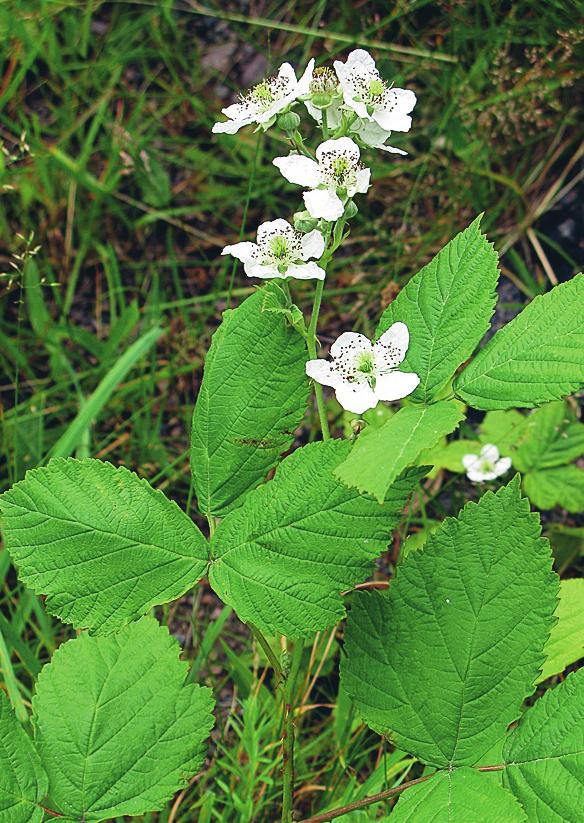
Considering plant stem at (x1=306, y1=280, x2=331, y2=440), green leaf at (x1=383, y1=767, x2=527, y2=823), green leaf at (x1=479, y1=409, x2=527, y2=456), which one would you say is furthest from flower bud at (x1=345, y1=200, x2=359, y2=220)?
green leaf at (x1=479, y1=409, x2=527, y2=456)

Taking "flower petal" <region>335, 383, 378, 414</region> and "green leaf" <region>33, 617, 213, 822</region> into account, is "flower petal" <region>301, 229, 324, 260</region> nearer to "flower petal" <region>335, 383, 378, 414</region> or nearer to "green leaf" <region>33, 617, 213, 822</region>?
"flower petal" <region>335, 383, 378, 414</region>

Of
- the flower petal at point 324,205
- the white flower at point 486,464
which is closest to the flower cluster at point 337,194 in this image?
the flower petal at point 324,205

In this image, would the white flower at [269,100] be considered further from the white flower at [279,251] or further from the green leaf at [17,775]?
the green leaf at [17,775]

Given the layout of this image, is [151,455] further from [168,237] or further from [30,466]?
[168,237]

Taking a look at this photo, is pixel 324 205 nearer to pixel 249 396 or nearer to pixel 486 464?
pixel 249 396

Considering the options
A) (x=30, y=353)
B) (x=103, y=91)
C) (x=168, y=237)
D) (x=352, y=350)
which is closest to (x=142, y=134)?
(x=103, y=91)

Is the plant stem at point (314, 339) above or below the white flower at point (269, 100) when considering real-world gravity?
below
